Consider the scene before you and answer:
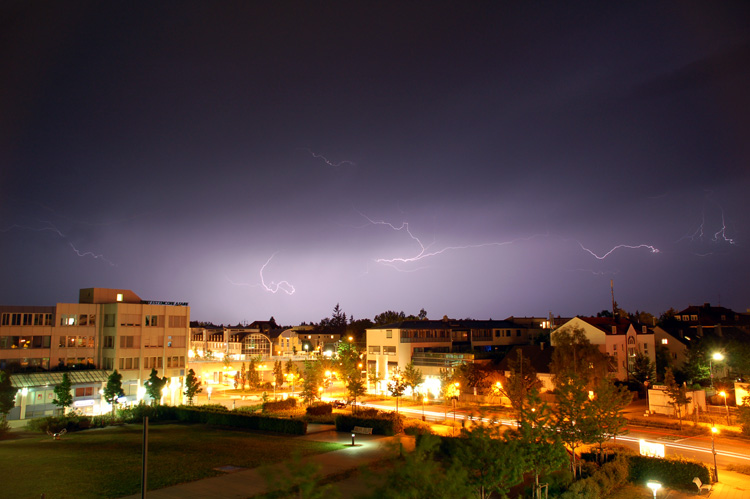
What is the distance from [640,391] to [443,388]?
20.7m

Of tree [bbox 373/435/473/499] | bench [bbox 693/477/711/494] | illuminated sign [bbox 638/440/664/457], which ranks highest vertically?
tree [bbox 373/435/473/499]

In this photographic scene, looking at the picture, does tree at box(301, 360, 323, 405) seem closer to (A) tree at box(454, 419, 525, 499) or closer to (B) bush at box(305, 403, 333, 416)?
(B) bush at box(305, 403, 333, 416)

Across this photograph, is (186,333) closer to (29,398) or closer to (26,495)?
(29,398)

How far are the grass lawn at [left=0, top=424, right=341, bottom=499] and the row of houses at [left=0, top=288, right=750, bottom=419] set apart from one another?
16.2 metres

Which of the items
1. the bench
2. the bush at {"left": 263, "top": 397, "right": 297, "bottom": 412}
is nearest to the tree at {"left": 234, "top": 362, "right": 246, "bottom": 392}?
the bush at {"left": 263, "top": 397, "right": 297, "bottom": 412}

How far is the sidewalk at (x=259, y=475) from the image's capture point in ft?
69.3

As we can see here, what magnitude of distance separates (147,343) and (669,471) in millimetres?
52318

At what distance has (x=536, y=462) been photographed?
19.5 m

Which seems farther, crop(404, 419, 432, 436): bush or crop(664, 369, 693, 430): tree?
crop(664, 369, 693, 430): tree

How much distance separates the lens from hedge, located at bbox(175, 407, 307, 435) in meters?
37.3

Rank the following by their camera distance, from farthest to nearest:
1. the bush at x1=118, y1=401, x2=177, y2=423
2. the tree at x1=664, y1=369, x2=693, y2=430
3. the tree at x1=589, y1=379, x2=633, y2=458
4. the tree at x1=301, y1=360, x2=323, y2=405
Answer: the tree at x1=301, y1=360, x2=323, y2=405
the bush at x1=118, y1=401, x2=177, y2=423
the tree at x1=664, y1=369, x2=693, y2=430
the tree at x1=589, y1=379, x2=633, y2=458

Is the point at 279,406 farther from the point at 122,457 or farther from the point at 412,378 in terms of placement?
the point at 122,457

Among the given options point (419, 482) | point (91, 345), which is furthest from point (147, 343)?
point (419, 482)

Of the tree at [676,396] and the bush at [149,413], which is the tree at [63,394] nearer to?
the bush at [149,413]
